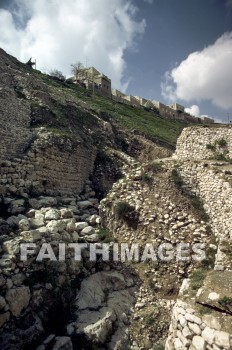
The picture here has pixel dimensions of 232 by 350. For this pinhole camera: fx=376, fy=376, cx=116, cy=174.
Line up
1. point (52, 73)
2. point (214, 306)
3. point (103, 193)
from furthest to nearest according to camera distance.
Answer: point (52, 73), point (103, 193), point (214, 306)

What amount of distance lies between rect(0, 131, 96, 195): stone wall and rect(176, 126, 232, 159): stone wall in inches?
201

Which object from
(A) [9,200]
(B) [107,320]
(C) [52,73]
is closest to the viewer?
(B) [107,320]

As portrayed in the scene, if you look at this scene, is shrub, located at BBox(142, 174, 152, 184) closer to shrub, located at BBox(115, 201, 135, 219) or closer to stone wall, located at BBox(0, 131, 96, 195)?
shrub, located at BBox(115, 201, 135, 219)

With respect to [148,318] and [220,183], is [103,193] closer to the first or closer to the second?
[220,183]

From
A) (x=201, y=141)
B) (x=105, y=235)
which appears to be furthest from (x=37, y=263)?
(x=201, y=141)

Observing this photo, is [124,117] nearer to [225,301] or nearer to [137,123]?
[137,123]

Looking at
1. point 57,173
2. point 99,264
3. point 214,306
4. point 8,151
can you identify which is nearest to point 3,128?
point 8,151

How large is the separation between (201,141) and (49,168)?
25.4ft

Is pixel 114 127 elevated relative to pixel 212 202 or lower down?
elevated

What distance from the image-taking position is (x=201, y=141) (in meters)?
19.1

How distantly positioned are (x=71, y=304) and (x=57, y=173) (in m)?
7.75

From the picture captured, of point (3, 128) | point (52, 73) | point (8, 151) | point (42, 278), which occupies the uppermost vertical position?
point (52, 73)

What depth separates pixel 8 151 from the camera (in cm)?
1700

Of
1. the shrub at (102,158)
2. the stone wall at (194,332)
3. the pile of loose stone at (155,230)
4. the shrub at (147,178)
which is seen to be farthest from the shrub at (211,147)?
the stone wall at (194,332)
